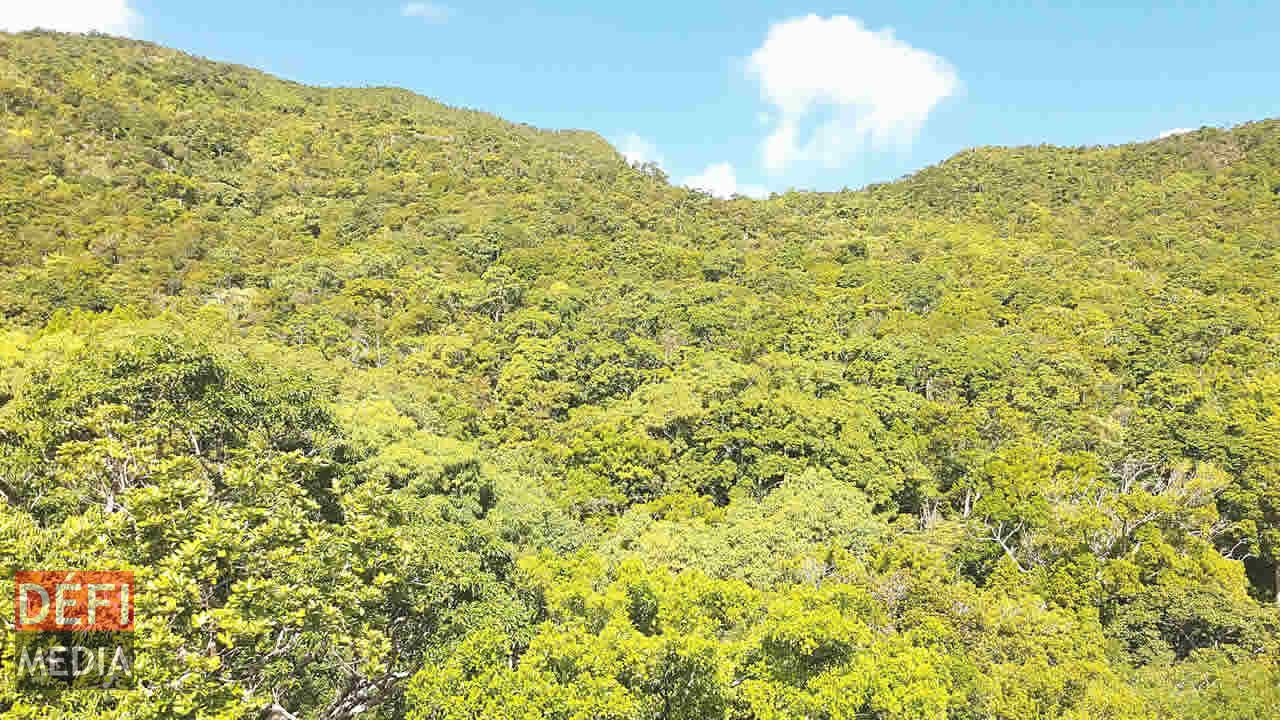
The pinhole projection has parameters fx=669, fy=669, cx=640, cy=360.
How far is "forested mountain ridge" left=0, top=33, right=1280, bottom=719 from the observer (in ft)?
46.6

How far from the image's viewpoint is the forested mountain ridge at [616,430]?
Answer: 46.6 feet

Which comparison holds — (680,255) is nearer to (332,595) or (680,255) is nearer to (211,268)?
(211,268)

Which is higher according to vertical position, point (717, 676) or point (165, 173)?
point (165, 173)

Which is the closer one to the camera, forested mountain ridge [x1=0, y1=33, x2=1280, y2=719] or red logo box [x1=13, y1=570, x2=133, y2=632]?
red logo box [x1=13, y1=570, x2=133, y2=632]

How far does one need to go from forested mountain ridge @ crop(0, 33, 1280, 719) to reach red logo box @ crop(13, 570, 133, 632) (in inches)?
13.1

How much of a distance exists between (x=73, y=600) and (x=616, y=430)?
28.4 m

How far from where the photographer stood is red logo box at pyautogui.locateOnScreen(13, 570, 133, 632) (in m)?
8.76

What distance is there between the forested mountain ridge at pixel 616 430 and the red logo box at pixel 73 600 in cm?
33

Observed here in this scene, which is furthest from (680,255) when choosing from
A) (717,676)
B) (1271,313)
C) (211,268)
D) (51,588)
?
(51,588)

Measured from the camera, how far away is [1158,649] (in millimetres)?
23156

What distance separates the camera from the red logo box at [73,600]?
8.76m

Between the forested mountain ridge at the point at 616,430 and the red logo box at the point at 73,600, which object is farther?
the forested mountain ridge at the point at 616,430

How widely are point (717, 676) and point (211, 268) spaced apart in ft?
185

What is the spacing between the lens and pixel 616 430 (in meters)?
36.9
